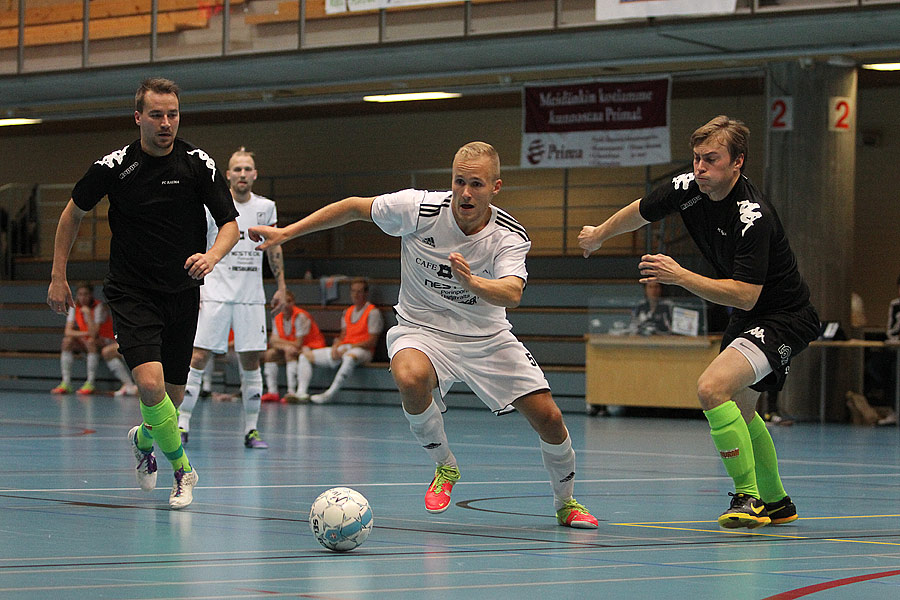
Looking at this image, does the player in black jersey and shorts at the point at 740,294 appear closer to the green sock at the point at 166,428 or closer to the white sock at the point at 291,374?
the green sock at the point at 166,428

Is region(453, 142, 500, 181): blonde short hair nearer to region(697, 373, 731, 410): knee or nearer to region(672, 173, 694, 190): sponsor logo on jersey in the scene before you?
region(672, 173, 694, 190): sponsor logo on jersey

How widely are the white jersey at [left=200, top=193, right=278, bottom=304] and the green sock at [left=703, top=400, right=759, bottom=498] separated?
18.3 ft

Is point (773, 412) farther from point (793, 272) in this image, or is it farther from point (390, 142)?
point (390, 142)

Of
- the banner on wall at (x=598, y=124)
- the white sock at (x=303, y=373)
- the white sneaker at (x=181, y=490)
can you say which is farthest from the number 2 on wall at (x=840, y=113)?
the white sneaker at (x=181, y=490)

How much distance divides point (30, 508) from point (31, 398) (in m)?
13.5

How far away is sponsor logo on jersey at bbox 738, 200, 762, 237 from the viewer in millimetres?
6273

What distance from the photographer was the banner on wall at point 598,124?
669 inches

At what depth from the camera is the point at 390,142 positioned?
26.0m

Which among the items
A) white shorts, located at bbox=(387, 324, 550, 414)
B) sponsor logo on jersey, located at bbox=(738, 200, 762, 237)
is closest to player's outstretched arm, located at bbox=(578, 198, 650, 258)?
sponsor logo on jersey, located at bbox=(738, 200, 762, 237)

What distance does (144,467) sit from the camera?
23.7 feet

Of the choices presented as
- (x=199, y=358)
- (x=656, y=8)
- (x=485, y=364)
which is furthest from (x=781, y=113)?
(x=485, y=364)

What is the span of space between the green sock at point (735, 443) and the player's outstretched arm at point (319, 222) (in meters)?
1.98

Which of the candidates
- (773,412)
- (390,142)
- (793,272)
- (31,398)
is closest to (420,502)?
(793,272)

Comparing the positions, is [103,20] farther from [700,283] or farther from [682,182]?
[700,283]
